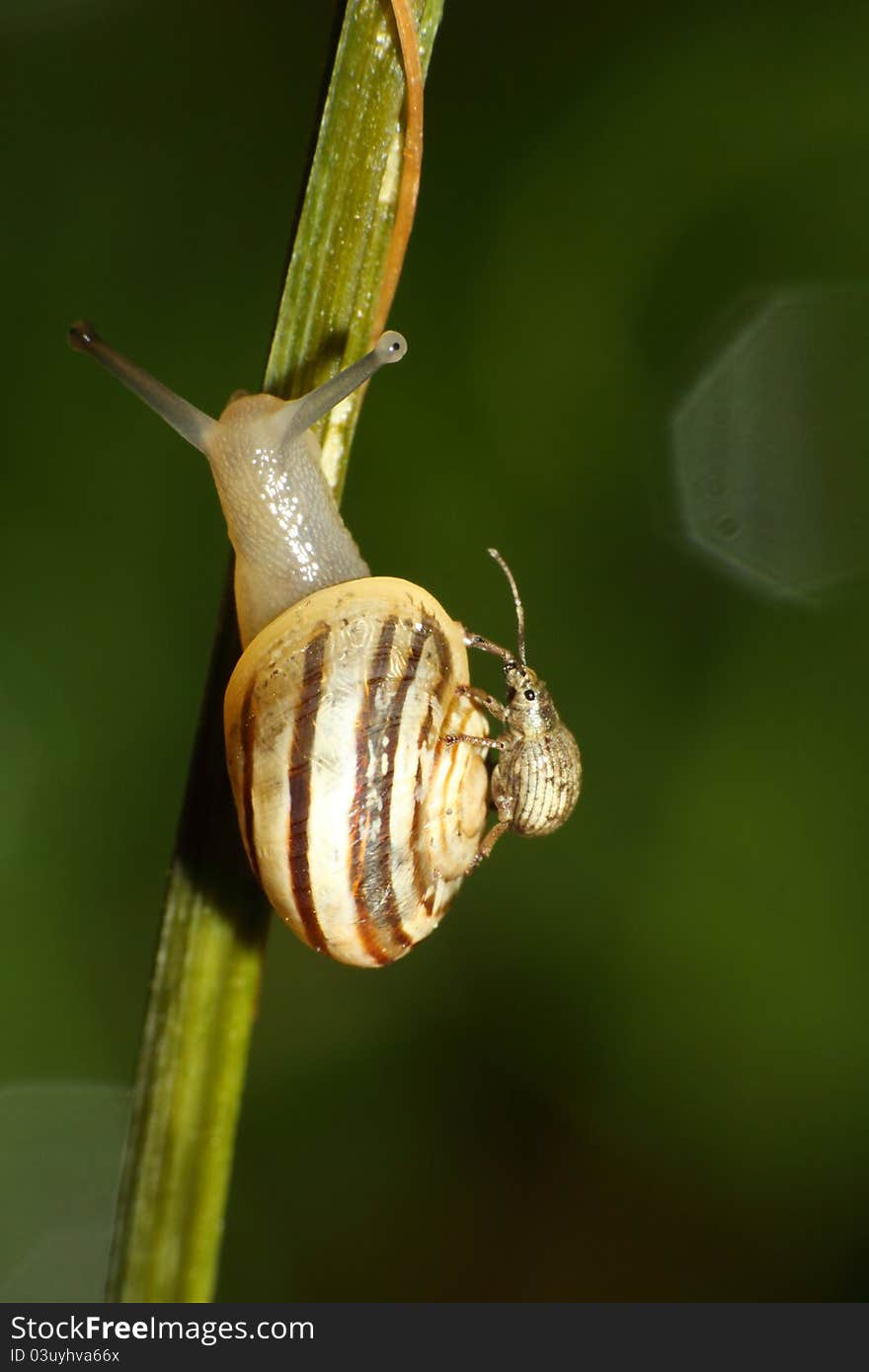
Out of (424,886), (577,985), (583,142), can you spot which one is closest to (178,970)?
(424,886)

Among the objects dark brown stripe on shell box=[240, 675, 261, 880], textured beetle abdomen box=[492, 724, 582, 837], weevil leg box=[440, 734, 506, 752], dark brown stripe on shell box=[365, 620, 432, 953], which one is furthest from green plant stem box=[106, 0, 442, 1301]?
textured beetle abdomen box=[492, 724, 582, 837]

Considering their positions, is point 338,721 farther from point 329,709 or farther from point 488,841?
point 488,841

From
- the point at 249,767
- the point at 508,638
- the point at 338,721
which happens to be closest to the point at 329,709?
the point at 338,721

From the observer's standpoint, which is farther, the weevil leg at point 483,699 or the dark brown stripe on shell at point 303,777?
the weevil leg at point 483,699

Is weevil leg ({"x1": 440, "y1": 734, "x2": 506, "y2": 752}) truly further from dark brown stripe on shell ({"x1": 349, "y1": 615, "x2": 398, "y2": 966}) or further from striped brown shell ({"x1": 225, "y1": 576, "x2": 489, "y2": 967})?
dark brown stripe on shell ({"x1": 349, "y1": 615, "x2": 398, "y2": 966})

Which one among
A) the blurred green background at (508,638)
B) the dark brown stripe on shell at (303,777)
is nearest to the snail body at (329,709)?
the dark brown stripe on shell at (303,777)

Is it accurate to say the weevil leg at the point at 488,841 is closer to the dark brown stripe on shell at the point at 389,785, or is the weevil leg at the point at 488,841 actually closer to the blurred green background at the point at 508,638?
the dark brown stripe on shell at the point at 389,785

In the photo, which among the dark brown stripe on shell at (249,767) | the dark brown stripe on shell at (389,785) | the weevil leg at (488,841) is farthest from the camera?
the weevil leg at (488,841)
